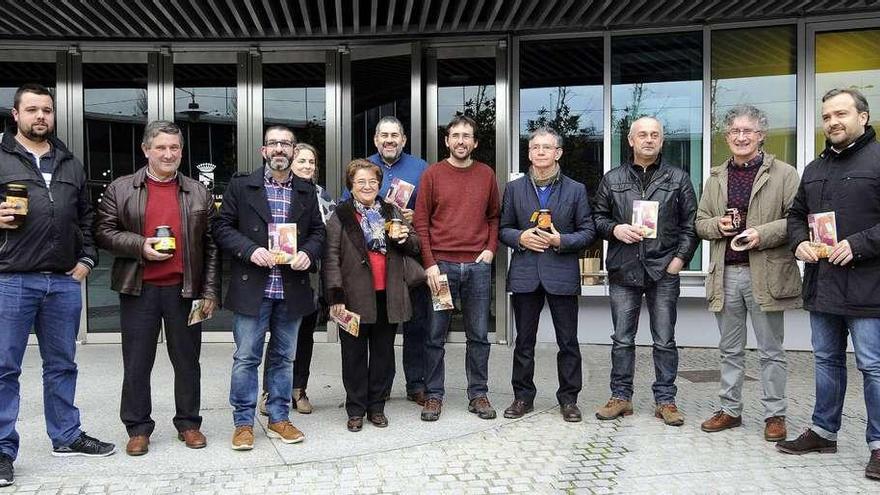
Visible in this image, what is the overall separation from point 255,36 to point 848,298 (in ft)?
20.1

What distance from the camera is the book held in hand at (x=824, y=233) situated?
3.93m

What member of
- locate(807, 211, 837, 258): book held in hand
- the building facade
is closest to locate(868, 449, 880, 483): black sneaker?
locate(807, 211, 837, 258): book held in hand

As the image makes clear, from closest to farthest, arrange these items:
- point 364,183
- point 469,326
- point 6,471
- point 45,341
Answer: point 6,471
point 45,341
point 364,183
point 469,326

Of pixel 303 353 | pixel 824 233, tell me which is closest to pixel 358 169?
pixel 303 353

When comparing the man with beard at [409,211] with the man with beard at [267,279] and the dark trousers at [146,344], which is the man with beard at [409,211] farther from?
the dark trousers at [146,344]

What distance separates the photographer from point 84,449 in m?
4.16

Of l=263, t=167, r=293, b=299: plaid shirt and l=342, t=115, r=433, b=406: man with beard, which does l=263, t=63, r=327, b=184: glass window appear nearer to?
l=342, t=115, r=433, b=406: man with beard

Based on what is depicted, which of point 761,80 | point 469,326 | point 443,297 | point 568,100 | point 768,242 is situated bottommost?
point 469,326

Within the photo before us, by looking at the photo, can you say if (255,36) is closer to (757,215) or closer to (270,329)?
(270,329)

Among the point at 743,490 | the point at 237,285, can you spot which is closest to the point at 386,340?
the point at 237,285

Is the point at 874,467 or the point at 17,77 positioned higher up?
the point at 17,77

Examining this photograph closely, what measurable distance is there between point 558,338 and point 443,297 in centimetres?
89

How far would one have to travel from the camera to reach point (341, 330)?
182 inches

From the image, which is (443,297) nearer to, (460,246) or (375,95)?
(460,246)
